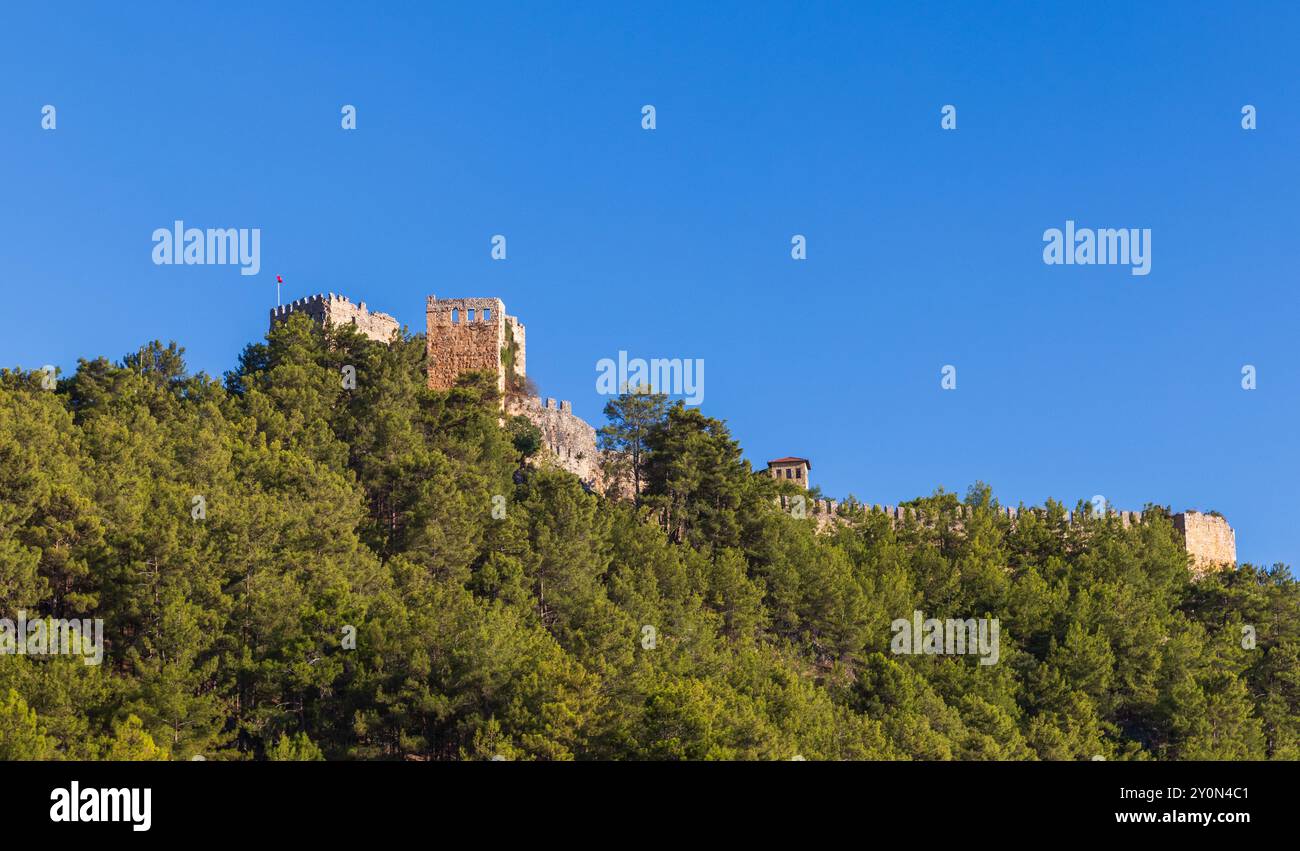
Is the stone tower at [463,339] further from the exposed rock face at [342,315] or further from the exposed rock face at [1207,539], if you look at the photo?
the exposed rock face at [1207,539]

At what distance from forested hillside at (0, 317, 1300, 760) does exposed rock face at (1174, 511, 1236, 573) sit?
9.89 ft

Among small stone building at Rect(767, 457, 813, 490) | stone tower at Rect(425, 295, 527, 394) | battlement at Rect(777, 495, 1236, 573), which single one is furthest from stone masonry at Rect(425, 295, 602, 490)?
small stone building at Rect(767, 457, 813, 490)

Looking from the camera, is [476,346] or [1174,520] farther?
[1174,520]

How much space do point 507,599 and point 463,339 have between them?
2004 cm

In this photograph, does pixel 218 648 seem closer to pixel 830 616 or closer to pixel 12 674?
pixel 12 674

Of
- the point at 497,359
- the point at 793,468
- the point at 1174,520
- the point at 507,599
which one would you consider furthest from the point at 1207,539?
the point at 507,599

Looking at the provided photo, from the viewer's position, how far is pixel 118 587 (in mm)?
34094

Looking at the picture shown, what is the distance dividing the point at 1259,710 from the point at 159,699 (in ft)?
139

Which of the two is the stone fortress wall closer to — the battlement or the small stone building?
the battlement

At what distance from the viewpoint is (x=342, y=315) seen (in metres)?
60.0

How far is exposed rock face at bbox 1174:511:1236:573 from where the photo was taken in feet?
238

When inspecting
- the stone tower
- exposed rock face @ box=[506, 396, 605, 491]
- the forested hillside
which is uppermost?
the stone tower

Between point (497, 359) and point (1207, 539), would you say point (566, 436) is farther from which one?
point (1207, 539)
